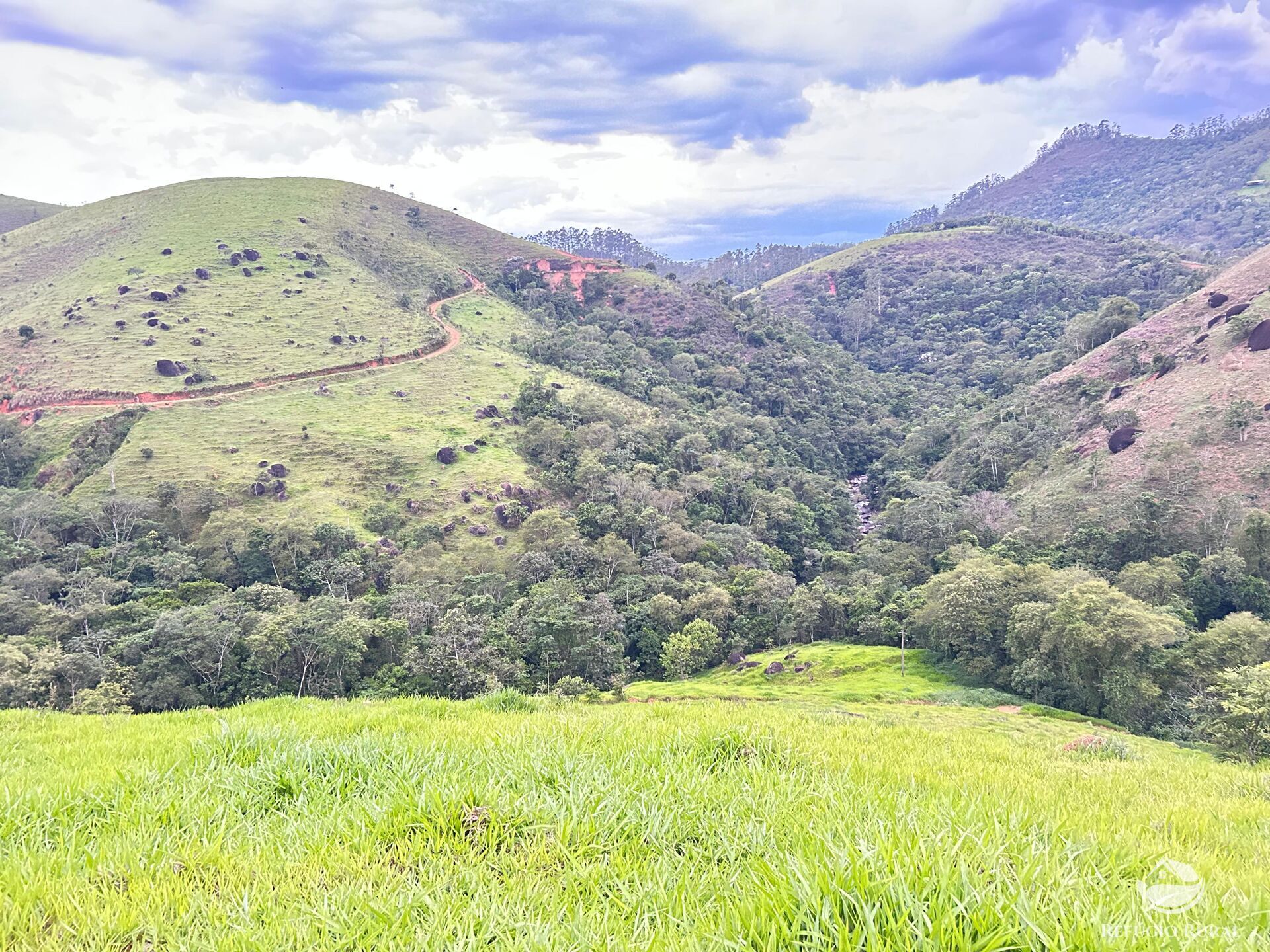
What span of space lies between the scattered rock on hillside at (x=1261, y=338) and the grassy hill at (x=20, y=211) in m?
202

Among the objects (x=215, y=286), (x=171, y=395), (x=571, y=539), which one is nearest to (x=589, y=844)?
(x=571, y=539)

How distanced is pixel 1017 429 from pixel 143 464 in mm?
81221

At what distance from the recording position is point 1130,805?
11.8ft

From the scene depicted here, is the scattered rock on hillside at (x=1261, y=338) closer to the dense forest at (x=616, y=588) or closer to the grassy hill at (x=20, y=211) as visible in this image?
the dense forest at (x=616, y=588)

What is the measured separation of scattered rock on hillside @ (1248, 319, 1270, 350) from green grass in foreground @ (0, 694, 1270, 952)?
74.3m

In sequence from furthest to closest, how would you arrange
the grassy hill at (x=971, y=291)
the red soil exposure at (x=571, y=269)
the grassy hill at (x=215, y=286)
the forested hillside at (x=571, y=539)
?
the red soil exposure at (x=571, y=269) < the grassy hill at (x=971, y=291) < the grassy hill at (x=215, y=286) < the forested hillside at (x=571, y=539)

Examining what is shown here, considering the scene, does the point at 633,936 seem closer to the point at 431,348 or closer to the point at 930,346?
the point at 431,348

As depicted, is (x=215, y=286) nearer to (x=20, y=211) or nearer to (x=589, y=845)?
(x=589, y=845)

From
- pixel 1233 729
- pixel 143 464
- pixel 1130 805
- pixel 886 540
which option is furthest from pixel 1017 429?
pixel 143 464

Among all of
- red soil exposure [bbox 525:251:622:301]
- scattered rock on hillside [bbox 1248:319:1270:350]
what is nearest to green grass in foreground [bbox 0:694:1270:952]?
scattered rock on hillside [bbox 1248:319:1270:350]

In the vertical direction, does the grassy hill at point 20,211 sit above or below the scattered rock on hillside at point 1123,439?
above
